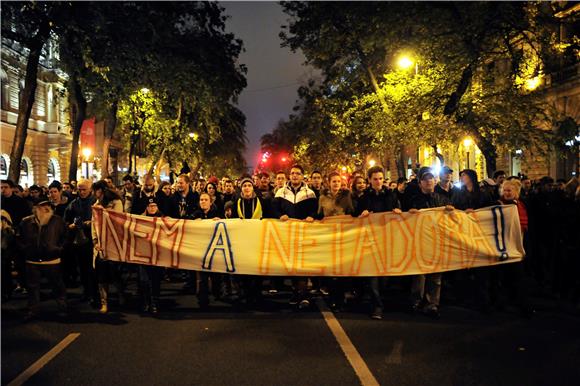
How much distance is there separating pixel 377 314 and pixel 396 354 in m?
1.58

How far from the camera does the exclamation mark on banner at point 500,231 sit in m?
7.47

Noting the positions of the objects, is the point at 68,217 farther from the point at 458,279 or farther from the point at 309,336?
the point at 458,279

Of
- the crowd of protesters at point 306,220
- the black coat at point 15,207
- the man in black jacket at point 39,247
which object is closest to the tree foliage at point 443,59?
the crowd of protesters at point 306,220

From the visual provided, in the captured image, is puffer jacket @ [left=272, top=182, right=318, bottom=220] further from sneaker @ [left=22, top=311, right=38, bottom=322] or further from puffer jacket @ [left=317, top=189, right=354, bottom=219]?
sneaker @ [left=22, top=311, right=38, bottom=322]

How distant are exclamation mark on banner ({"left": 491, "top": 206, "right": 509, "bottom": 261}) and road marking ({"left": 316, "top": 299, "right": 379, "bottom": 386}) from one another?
2.57 metres

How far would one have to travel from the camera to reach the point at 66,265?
9922 mm

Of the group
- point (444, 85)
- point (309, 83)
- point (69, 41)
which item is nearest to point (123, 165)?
point (309, 83)

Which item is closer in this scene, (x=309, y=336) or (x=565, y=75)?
(x=309, y=336)

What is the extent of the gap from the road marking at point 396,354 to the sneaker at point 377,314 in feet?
3.46

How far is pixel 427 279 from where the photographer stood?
24.7 ft

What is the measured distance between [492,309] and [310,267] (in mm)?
2668

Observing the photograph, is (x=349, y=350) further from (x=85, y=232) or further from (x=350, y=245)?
(x=85, y=232)

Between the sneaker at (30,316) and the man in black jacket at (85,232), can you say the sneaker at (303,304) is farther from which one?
the sneaker at (30,316)

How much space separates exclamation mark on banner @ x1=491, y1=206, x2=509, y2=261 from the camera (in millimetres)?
7474
